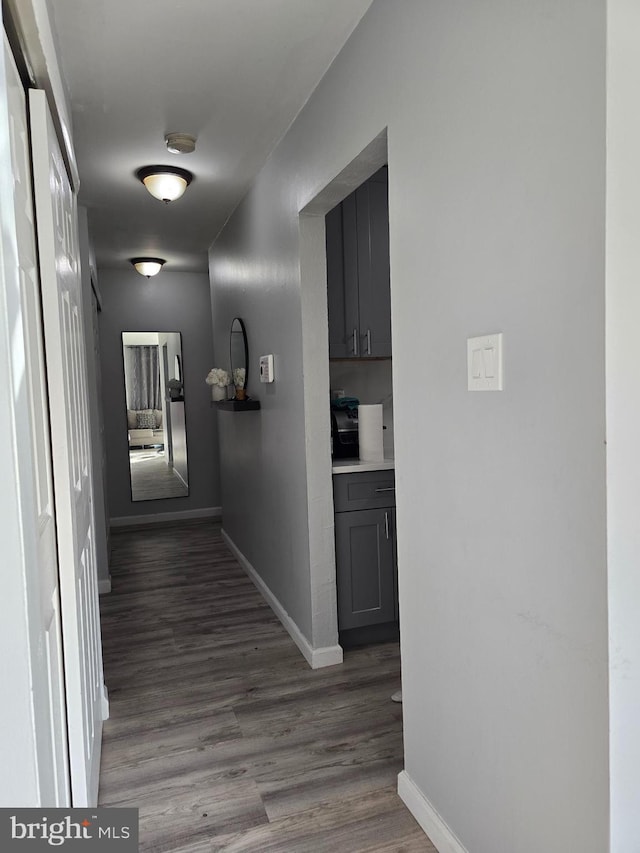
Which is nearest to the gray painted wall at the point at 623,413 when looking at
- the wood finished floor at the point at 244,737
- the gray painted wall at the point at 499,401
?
the gray painted wall at the point at 499,401

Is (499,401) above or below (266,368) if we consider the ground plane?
below

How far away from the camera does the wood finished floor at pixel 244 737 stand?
70.8 inches

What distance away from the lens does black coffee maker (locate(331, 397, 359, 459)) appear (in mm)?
3215

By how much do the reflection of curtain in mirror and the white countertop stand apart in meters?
3.42

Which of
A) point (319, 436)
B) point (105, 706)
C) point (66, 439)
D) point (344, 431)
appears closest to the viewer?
point (66, 439)

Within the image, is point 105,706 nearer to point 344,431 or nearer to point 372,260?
point 344,431

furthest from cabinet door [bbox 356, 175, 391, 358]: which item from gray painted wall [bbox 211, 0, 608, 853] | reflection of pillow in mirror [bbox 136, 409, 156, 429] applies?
reflection of pillow in mirror [bbox 136, 409, 156, 429]

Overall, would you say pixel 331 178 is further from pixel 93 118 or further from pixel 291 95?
pixel 93 118

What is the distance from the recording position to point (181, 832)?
1.79 meters

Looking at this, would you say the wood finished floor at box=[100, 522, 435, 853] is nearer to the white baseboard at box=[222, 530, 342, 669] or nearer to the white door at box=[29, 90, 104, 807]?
the white baseboard at box=[222, 530, 342, 669]

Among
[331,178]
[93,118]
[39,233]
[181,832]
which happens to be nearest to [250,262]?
[93,118]

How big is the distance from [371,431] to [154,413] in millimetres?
3492

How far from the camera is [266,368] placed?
3303 millimetres

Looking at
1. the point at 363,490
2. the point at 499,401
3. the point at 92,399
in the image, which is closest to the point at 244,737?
the point at 363,490
